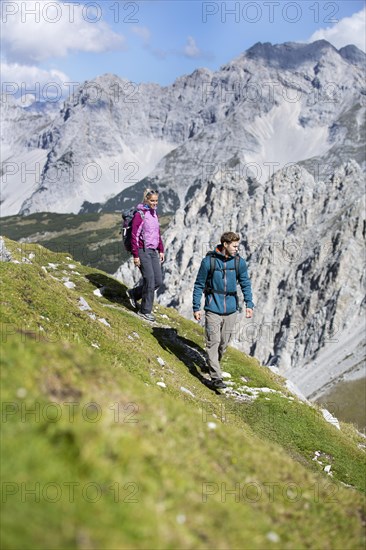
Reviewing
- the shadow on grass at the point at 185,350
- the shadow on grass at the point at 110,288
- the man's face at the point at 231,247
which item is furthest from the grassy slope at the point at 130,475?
the shadow on grass at the point at 110,288

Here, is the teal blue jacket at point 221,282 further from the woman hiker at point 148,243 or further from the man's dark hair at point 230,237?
the woman hiker at point 148,243

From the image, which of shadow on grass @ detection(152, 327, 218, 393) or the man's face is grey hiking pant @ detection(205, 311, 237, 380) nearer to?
shadow on grass @ detection(152, 327, 218, 393)

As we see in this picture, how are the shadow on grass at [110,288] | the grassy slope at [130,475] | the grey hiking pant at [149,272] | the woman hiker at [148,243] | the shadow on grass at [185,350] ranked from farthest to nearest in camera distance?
the shadow on grass at [110,288] → the grey hiking pant at [149,272] → the woman hiker at [148,243] → the shadow on grass at [185,350] → the grassy slope at [130,475]

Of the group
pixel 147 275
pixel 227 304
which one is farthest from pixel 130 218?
pixel 227 304

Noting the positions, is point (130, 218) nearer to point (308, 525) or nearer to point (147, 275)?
point (147, 275)

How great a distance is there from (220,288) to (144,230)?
6.85 metres

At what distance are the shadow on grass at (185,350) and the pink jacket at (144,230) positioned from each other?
4.81 meters

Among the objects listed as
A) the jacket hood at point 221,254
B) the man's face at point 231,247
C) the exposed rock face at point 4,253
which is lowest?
the exposed rock face at point 4,253

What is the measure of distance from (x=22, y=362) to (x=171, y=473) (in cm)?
336

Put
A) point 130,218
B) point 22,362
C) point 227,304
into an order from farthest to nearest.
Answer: point 130,218 < point 227,304 < point 22,362

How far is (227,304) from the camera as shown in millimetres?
19625

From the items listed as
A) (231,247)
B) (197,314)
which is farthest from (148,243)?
(231,247)

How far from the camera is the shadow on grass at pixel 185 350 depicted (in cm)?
2288

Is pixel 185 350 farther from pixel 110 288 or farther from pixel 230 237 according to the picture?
pixel 230 237
